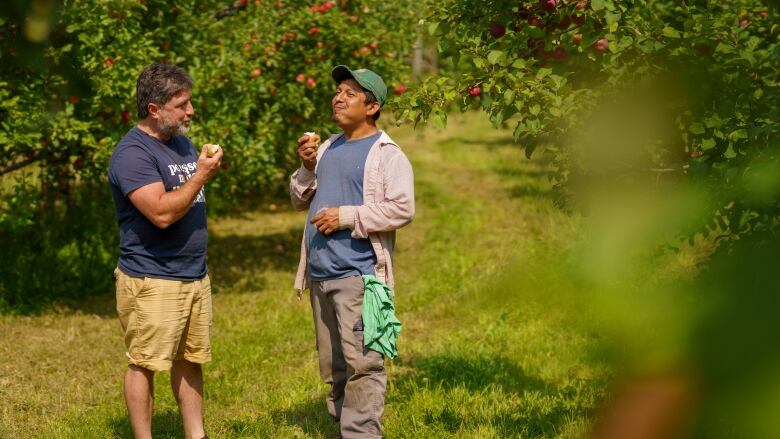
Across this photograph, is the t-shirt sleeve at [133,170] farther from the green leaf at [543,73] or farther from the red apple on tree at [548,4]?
the red apple on tree at [548,4]

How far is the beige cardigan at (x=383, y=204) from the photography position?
4.35 metres

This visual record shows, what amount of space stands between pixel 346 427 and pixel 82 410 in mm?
2116

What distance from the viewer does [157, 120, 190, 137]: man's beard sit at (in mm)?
4340

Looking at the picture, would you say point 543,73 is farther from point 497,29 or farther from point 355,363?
point 355,363

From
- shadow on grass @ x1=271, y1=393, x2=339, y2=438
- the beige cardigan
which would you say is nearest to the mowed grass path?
shadow on grass @ x1=271, y1=393, x2=339, y2=438

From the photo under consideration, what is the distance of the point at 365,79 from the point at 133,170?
3.64 ft

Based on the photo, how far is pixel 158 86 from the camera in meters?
4.29

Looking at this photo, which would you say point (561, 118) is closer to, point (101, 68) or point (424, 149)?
point (101, 68)

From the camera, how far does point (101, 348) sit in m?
7.38

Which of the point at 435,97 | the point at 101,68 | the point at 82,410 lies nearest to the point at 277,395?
the point at 82,410

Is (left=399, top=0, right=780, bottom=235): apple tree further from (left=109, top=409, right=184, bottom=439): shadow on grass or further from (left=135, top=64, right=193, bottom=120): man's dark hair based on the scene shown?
(left=109, top=409, right=184, bottom=439): shadow on grass

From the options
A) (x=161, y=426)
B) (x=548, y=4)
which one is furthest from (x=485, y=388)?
(x=548, y=4)

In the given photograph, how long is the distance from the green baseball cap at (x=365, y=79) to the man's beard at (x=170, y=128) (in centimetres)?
73

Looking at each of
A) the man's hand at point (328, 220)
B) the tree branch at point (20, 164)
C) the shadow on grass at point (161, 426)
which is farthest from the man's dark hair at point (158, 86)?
the tree branch at point (20, 164)
